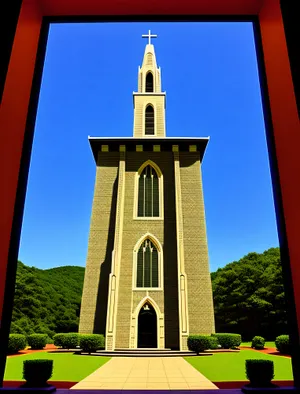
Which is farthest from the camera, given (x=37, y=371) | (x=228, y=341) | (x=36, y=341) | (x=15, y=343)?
(x=36, y=341)

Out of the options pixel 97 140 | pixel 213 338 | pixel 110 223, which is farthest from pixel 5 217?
pixel 97 140

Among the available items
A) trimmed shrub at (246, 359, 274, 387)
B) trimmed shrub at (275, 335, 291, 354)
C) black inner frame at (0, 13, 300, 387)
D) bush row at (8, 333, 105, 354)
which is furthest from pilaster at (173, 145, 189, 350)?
black inner frame at (0, 13, 300, 387)

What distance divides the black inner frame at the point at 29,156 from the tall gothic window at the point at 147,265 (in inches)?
629

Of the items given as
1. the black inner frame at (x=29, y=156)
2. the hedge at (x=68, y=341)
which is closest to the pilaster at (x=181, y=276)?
the hedge at (x=68, y=341)

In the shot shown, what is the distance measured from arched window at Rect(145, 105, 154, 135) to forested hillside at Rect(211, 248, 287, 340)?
57.8 feet

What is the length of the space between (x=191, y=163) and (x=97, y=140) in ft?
24.2

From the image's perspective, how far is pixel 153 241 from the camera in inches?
796

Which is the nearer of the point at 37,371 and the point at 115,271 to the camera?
the point at 37,371

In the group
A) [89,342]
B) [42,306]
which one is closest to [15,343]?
[89,342]

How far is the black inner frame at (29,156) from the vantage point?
354cm

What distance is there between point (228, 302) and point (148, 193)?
1623 centimetres

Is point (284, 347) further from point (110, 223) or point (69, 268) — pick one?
point (69, 268)

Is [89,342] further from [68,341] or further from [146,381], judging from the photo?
[146,381]

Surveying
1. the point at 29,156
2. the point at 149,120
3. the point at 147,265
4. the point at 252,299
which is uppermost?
the point at 149,120
